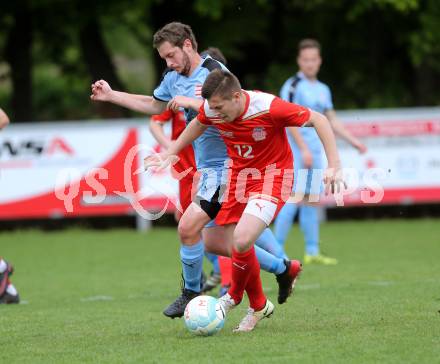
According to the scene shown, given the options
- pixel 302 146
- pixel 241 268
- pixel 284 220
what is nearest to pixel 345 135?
pixel 302 146

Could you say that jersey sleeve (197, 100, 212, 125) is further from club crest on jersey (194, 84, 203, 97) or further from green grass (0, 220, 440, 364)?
green grass (0, 220, 440, 364)

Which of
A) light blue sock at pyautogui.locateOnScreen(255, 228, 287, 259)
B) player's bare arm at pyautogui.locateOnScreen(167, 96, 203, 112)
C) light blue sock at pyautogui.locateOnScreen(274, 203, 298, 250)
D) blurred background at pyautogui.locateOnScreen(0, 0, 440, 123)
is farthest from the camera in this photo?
blurred background at pyautogui.locateOnScreen(0, 0, 440, 123)

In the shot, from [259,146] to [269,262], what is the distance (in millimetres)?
1166

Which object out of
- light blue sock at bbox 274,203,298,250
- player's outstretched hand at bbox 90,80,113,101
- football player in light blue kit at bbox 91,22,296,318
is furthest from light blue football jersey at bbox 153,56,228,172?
light blue sock at bbox 274,203,298,250

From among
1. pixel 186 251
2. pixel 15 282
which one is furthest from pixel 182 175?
pixel 15 282

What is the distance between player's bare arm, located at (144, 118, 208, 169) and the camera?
6.66m

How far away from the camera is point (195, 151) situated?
24.5ft

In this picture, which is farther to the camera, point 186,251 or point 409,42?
point 409,42

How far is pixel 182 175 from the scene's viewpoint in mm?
8109

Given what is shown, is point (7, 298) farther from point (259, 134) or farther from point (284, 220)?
point (284, 220)

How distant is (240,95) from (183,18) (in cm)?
1440

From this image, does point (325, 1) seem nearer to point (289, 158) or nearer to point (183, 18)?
point (183, 18)

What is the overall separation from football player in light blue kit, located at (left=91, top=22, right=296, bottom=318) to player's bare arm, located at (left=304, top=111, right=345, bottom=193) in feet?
2.77

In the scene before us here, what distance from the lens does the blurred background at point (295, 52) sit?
54.6ft
